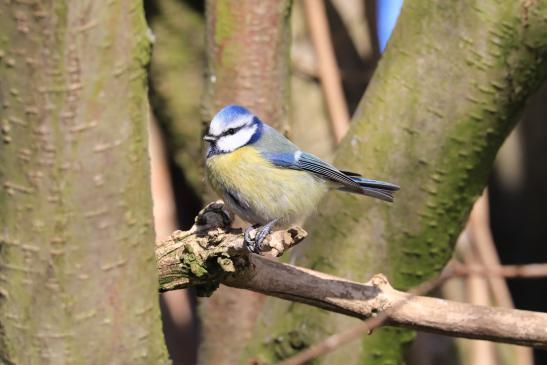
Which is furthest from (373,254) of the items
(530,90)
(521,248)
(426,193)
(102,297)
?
(521,248)

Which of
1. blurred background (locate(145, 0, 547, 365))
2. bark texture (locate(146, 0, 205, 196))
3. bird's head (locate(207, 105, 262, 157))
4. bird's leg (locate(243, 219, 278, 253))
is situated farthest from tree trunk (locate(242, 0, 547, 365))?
bark texture (locate(146, 0, 205, 196))

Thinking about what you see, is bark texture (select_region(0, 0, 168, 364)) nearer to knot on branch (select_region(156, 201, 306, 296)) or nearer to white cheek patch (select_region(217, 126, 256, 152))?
knot on branch (select_region(156, 201, 306, 296))

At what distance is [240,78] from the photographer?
226 cm

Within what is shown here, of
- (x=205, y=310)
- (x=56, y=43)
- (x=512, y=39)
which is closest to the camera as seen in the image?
(x=56, y=43)

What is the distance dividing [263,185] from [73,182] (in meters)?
0.87

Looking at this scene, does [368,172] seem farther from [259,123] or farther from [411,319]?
[411,319]

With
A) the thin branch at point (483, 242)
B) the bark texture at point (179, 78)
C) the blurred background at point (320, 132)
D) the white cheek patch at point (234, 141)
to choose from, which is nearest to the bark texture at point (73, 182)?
the white cheek patch at point (234, 141)

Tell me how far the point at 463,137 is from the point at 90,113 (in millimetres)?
997

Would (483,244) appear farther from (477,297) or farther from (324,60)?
(324,60)

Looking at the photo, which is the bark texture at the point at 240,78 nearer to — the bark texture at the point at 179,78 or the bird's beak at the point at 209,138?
the bird's beak at the point at 209,138

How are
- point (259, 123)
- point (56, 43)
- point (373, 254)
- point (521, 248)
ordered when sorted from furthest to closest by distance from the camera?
point (521, 248) → point (259, 123) → point (373, 254) → point (56, 43)

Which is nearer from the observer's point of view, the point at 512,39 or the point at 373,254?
the point at 512,39

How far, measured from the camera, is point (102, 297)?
1301 mm

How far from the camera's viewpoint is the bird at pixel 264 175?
2.01 m
